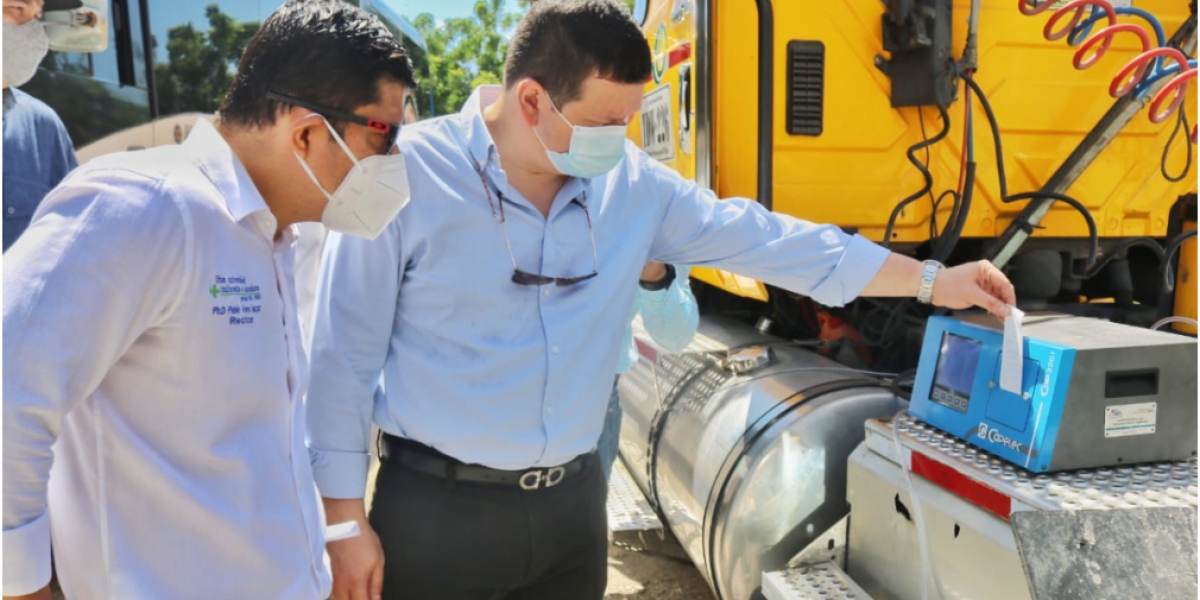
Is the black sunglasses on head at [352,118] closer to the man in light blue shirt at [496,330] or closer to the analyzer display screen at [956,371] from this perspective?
the man in light blue shirt at [496,330]

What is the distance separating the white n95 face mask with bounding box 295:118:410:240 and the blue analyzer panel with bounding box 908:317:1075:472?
140 centimetres

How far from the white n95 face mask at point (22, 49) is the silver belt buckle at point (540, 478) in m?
2.27

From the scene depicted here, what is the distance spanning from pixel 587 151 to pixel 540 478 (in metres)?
0.71

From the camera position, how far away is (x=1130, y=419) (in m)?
1.85

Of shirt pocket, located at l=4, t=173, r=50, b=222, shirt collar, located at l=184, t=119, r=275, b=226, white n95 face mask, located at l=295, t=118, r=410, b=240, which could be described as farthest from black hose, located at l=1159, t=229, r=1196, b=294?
shirt pocket, located at l=4, t=173, r=50, b=222

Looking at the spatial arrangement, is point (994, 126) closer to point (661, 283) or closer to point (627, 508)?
point (661, 283)

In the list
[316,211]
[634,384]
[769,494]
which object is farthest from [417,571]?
[634,384]

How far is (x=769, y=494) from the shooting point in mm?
2484

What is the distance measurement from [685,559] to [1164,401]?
2227 millimetres

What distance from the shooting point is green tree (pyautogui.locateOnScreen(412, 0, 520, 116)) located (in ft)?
42.2

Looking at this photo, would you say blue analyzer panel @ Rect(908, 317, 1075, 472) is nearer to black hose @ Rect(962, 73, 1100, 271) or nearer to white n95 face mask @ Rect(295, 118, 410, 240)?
black hose @ Rect(962, 73, 1100, 271)

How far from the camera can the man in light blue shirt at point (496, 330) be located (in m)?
1.64

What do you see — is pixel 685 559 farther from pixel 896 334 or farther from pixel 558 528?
pixel 558 528

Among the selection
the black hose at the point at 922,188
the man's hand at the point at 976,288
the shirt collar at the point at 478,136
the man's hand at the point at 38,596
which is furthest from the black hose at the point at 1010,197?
the man's hand at the point at 38,596
